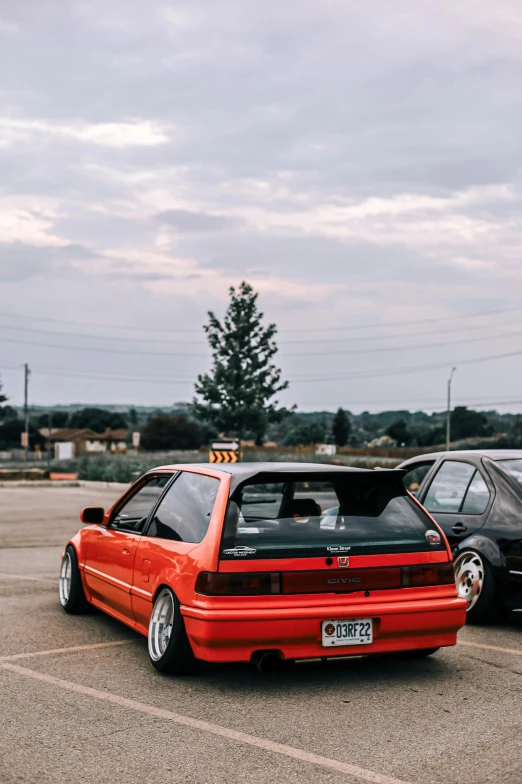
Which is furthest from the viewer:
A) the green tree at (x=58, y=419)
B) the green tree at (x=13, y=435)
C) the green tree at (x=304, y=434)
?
the green tree at (x=58, y=419)

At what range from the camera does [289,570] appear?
596 centimetres

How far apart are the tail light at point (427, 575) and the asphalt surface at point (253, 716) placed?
618 mm

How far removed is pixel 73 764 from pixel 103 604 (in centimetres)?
348

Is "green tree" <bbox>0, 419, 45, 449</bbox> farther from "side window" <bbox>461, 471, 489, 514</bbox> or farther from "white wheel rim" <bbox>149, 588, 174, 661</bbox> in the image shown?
"white wheel rim" <bbox>149, 588, 174, 661</bbox>

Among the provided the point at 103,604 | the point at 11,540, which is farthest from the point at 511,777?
the point at 11,540

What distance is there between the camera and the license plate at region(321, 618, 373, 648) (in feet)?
19.4

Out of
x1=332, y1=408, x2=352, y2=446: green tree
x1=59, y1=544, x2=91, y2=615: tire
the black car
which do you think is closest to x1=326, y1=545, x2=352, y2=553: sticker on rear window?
the black car

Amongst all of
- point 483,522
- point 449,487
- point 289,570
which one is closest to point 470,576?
point 483,522

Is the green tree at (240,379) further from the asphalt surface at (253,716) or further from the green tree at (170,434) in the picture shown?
the green tree at (170,434)

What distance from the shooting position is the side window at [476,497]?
8.41 m

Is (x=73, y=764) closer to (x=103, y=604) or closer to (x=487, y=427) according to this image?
(x=103, y=604)

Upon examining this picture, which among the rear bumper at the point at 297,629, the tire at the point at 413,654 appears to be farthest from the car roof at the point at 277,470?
the tire at the point at 413,654

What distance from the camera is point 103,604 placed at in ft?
26.1

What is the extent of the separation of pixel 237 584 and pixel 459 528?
3.16m
